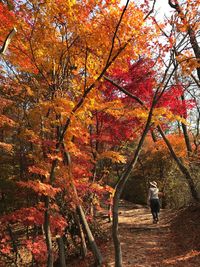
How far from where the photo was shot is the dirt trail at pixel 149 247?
28.0 feet

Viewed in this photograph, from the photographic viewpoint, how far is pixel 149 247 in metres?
10.1

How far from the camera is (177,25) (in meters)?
7.96

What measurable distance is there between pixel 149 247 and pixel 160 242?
22.7 inches

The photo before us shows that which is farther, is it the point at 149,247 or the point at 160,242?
the point at 160,242

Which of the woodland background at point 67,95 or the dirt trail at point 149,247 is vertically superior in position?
the woodland background at point 67,95

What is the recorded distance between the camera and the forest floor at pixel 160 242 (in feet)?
28.6

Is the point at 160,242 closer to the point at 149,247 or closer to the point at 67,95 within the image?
the point at 149,247

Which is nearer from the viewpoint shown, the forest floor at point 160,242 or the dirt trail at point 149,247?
the dirt trail at point 149,247

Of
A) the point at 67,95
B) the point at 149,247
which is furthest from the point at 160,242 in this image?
the point at 67,95

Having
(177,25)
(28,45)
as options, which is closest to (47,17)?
(28,45)

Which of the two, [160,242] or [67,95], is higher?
[67,95]

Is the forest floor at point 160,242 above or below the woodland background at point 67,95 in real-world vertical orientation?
below

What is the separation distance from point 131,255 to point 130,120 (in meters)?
5.59

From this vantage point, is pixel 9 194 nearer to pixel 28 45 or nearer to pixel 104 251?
pixel 104 251
